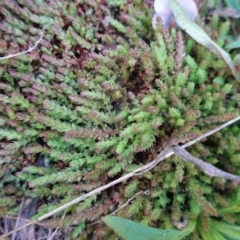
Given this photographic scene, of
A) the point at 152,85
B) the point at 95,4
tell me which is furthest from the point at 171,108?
the point at 95,4

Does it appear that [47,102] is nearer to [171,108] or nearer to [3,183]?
[3,183]

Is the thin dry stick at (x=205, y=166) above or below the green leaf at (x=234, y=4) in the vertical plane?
below

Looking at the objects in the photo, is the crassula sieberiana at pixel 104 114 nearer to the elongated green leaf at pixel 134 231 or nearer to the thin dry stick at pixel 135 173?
the thin dry stick at pixel 135 173

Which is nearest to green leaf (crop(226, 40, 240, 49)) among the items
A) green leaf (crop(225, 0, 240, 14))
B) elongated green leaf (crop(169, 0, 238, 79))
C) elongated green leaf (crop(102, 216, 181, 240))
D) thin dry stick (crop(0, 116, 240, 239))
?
elongated green leaf (crop(169, 0, 238, 79))

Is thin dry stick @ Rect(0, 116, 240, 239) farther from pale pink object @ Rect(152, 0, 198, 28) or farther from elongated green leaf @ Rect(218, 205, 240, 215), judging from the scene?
pale pink object @ Rect(152, 0, 198, 28)

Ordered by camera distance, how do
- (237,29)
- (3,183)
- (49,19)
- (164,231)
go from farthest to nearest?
(237,29) → (49,19) → (3,183) → (164,231)

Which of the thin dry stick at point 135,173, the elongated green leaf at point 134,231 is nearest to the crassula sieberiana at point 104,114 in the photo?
the thin dry stick at point 135,173

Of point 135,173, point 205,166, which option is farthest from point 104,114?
point 205,166
